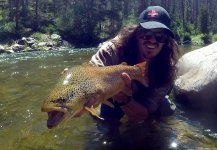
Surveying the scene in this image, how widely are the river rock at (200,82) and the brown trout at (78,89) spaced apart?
2343 millimetres

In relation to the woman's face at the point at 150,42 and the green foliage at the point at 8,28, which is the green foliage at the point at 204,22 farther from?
the woman's face at the point at 150,42

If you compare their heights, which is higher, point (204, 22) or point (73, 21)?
point (73, 21)

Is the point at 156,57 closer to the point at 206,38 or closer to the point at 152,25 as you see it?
the point at 152,25

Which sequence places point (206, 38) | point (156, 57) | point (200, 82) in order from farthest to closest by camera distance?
point (206, 38) → point (200, 82) → point (156, 57)

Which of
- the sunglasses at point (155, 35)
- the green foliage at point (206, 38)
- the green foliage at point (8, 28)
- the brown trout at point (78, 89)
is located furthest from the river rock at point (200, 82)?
the green foliage at point (206, 38)

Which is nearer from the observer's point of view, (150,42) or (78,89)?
(78,89)

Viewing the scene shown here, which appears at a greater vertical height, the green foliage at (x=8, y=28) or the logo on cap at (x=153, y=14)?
the logo on cap at (x=153, y=14)

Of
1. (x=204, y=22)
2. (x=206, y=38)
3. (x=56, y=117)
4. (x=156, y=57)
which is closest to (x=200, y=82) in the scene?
(x=156, y=57)

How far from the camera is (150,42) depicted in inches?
149

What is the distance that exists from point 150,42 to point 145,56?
0.30 metres

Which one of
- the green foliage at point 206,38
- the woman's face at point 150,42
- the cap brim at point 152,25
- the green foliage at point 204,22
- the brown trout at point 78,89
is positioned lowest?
the green foliage at point 206,38

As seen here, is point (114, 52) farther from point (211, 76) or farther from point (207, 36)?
point (207, 36)

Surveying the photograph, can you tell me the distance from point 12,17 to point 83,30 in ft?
33.2

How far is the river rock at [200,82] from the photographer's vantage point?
517 cm
